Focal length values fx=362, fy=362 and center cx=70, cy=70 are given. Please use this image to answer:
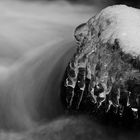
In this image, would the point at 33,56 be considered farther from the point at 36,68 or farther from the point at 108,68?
the point at 108,68

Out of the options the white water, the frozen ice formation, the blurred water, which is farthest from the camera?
the white water

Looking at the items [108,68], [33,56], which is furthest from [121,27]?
[33,56]

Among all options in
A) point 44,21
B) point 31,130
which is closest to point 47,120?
point 31,130

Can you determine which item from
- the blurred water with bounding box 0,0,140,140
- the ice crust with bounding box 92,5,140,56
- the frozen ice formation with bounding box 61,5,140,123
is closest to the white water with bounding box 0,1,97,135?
the blurred water with bounding box 0,0,140,140

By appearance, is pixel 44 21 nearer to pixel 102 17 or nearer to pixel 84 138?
pixel 102 17

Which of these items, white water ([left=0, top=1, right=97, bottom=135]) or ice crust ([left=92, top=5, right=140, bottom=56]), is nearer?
ice crust ([left=92, top=5, right=140, bottom=56])

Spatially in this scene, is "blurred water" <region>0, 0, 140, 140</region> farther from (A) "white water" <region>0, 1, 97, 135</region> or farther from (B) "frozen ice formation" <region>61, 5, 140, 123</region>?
(B) "frozen ice formation" <region>61, 5, 140, 123</region>

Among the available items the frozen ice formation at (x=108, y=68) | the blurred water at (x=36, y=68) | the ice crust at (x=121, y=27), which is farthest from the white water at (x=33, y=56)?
the ice crust at (x=121, y=27)

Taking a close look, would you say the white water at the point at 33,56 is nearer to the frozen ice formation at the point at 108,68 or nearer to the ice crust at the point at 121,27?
the frozen ice formation at the point at 108,68
